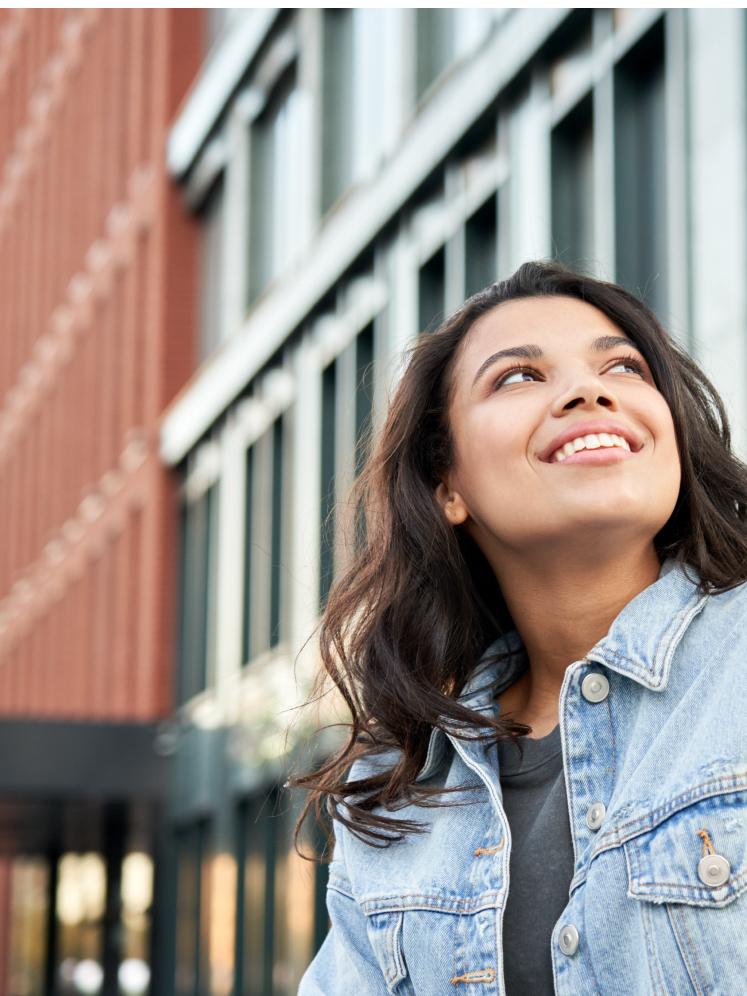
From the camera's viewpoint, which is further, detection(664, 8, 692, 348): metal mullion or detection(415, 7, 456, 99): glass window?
detection(415, 7, 456, 99): glass window

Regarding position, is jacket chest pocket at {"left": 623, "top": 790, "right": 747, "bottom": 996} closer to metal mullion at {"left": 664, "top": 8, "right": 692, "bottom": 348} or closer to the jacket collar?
the jacket collar

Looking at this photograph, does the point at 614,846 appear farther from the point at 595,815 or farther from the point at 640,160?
the point at 640,160

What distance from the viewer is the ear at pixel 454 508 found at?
3316 millimetres

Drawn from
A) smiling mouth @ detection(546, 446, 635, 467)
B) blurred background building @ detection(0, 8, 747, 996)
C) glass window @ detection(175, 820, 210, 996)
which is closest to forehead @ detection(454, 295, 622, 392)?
smiling mouth @ detection(546, 446, 635, 467)

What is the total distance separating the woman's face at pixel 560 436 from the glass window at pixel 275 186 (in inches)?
646

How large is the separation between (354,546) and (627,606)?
37.9 inches

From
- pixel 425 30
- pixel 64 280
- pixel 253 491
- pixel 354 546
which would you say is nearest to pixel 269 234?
pixel 253 491

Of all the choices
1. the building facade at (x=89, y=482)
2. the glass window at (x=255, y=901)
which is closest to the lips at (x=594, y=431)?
the glass window at (x=255, y=901)

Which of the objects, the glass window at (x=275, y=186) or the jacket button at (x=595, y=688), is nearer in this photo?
the jacket button at (x=595, y=688)

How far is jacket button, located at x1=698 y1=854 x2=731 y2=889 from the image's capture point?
2.54 meters

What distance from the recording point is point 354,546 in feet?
12.4

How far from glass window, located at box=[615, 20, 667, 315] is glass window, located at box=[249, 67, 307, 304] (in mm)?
7989

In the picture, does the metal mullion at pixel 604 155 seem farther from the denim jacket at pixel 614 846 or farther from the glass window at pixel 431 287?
the denim jacket at pixel 614 846

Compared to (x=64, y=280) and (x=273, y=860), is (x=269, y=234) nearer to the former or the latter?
(x=273, y=860)
